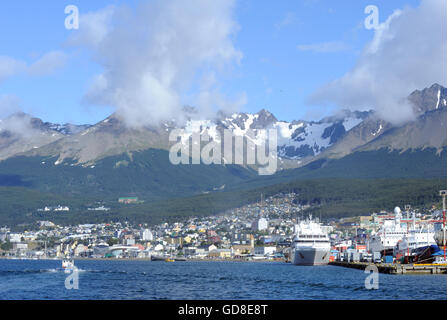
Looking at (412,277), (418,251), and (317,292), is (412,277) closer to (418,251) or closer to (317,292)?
(317,292)

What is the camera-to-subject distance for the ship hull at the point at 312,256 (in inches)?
5236

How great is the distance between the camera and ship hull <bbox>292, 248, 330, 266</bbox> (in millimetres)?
133000

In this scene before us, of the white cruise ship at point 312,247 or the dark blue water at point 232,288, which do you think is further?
the white cruise ship at point 312,247

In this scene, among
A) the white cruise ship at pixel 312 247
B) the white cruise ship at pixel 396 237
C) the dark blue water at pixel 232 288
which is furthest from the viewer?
the white cruise ship at pixel 312 247

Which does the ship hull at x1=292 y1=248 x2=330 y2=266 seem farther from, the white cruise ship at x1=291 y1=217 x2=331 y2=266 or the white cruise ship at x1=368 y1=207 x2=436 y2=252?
the white cruise ship at x1=368 y1=207 x2=436 y2=252

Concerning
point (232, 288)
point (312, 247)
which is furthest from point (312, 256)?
point (232, 288)

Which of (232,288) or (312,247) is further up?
(312,247)

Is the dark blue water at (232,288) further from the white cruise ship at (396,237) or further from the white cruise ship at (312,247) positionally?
the white cruise ship at (312,247)

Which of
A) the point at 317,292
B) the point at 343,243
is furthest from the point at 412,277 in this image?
the point at 343,243

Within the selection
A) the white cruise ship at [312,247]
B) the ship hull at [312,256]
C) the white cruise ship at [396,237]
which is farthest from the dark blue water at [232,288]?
the white cruise ship at [312,247]

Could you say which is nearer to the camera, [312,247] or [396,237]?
[312,247]

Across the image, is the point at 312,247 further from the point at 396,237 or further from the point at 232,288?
the point at 232,288

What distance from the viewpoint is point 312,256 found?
133375 millimetres
